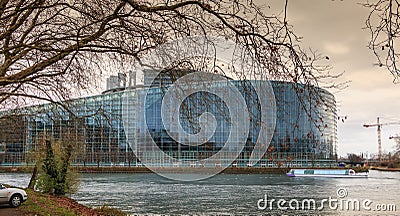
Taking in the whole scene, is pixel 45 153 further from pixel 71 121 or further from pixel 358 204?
pixel 358 204


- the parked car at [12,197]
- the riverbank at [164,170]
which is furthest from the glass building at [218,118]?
the riverbank at [164,170]

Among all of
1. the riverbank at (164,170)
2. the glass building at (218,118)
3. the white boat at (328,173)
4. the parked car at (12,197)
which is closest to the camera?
the glass building at (218,118)

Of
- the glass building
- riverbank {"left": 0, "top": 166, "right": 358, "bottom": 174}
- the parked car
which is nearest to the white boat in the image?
riverbank {"left": 0, "top": 166, "right": 358, "bottom": 174}

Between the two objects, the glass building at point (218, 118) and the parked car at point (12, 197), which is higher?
the glass building at point (218, 118)

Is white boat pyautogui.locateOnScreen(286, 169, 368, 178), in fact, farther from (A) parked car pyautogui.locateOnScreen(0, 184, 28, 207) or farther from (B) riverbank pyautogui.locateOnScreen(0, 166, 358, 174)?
(A) parked car pyautogui.locateOnScreen(0, 184, 28, 207)

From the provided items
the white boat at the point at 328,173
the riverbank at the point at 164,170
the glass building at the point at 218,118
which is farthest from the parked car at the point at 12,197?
the white boat at the point at 328,173

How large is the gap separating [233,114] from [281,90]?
3.21ft

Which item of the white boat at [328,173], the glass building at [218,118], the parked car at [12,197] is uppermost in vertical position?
the glass building at [218,118]

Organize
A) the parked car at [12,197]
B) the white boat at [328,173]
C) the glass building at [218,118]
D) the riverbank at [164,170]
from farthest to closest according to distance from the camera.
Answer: the riverbank at [164,170] → the white boat at [328,173] → the parked car at [12,197] → the glass building at [218,118]

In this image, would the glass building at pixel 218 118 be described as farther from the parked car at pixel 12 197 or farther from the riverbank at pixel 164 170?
the riverbank at pixel 164 170

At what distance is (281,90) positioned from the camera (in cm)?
448

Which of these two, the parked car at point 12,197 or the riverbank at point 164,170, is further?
the riverbank at point 164,170

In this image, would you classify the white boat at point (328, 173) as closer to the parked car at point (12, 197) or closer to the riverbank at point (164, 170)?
the riverbank at point (164, 170)

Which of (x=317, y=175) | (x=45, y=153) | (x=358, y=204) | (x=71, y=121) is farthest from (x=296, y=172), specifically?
(x=71, y=121)
